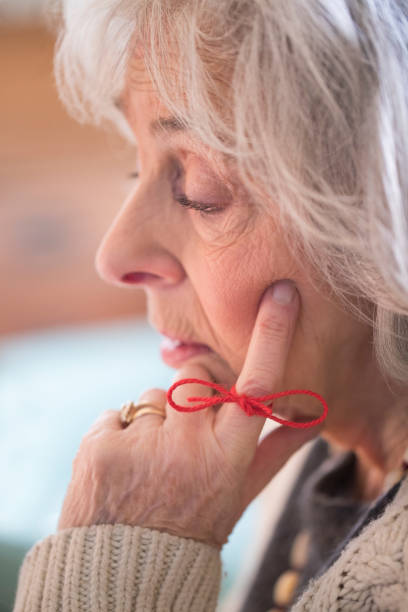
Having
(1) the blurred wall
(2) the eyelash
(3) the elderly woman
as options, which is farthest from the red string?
(1) the blurred wall

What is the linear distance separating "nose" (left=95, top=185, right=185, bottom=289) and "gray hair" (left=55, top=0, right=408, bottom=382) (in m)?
0.19

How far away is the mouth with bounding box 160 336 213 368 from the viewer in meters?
1.13

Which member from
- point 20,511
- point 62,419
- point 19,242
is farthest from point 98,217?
point 20,511

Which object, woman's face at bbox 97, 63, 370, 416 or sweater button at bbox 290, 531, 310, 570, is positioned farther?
sweater button at bbox 290, 531, 310, 570

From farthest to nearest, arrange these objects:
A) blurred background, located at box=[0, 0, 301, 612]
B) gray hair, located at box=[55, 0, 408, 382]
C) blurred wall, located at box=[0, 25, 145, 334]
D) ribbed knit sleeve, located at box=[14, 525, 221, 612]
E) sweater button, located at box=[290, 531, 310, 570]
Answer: blurred wall, located at box=[0, 25, 145, 334] < blurred background, located at box=[0, 0, 301, 612] < sweater button, located at box=[290, 531, 310, 570] < ribbed knit sleeve, located at box=[14, 525, 221, 612] < gray hair, located at box=[55, 0, 408, 382]

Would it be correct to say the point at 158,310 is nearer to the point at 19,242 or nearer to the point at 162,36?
the point at 162,36

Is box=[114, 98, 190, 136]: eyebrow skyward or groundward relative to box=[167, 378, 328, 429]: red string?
skyward

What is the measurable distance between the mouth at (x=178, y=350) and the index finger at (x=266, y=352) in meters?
0.19

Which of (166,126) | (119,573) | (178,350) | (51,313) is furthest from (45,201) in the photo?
(119,573)

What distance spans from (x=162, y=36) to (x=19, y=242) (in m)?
3.59

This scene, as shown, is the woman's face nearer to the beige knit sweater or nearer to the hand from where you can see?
the hand

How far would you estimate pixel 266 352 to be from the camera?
3.04 feet

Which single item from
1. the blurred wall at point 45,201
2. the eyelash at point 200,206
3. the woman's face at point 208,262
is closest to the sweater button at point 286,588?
the woman's face at point 208,262

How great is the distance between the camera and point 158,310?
1.10 metres
